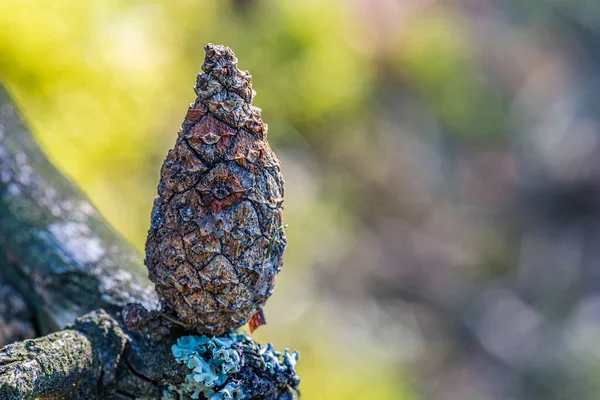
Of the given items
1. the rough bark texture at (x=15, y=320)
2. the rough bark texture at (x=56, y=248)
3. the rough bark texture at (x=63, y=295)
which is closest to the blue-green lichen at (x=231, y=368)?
the rough bark texture at (x=63, y=295)

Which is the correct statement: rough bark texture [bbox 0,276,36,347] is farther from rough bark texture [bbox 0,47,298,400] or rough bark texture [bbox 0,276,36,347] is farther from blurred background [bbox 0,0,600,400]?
blurred background [bbox 0,0,600,400]

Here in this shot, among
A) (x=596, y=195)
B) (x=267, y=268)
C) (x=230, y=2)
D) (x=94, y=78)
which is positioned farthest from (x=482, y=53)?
(x=267, y=268)

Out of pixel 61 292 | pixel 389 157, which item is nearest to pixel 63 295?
pixel 61 292

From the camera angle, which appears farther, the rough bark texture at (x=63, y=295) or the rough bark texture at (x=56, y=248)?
the rough bark texture at (x=56, y=248)

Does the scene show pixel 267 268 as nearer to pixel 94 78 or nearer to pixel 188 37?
pixel 94 78

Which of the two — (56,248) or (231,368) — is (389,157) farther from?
(231,368)

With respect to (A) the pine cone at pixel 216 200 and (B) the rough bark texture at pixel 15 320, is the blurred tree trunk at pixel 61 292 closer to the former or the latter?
(B) the rough bark texture at pixel 15 320

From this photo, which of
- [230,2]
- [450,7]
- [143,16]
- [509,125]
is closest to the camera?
[143,16]
